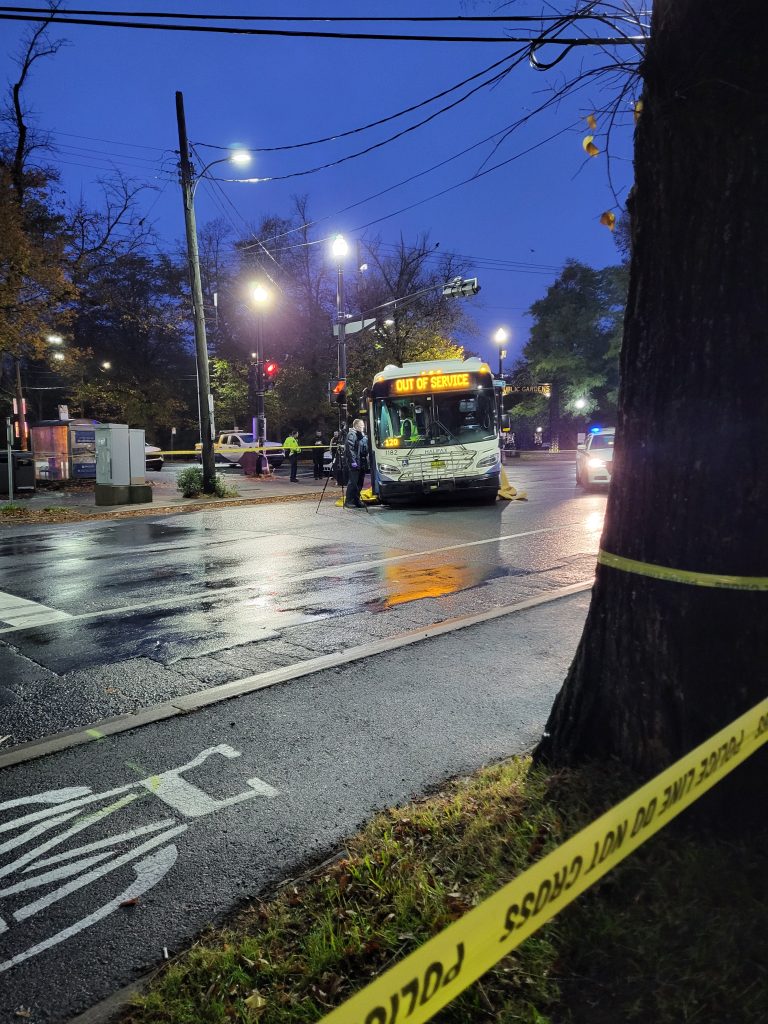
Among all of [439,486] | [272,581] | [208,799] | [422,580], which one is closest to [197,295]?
[439,486]

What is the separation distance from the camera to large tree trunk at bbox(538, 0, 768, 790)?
2.53 metres

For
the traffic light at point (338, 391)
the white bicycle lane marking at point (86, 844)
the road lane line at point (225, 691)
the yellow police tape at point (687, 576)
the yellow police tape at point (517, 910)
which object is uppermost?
the traffic light at point (338, 391)

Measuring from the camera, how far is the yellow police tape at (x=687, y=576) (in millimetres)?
2529

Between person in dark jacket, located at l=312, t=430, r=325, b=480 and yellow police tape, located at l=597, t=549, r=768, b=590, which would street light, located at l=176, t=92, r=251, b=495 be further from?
yellow police tape, located at l=597, t=549, r=768, b=590

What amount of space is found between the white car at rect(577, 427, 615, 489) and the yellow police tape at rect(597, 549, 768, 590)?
16.4 m

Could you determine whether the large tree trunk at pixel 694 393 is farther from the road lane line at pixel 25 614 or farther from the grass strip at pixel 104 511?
the grass strip at pixel 104 511

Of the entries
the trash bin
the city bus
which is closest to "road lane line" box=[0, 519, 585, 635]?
the city bus

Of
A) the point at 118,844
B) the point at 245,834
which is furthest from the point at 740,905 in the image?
the point at 118,844

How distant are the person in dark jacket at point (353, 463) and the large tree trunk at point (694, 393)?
45.8ft

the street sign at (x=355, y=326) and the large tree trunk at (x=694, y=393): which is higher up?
the street sign at (x=355, y=326)

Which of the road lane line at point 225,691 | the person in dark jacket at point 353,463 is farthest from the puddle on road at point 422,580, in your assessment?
the person in dark jacket at point 353,463

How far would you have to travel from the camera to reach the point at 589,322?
5116 cm

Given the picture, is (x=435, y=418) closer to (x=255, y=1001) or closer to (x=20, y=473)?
(x=20, y=473)

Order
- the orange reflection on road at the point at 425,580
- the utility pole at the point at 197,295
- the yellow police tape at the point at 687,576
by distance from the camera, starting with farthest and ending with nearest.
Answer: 1. the utility pole at the point at 197,295
2. the orange reflection on road at the point at 425,580
3. the yellow police tape at the point at 687,576
